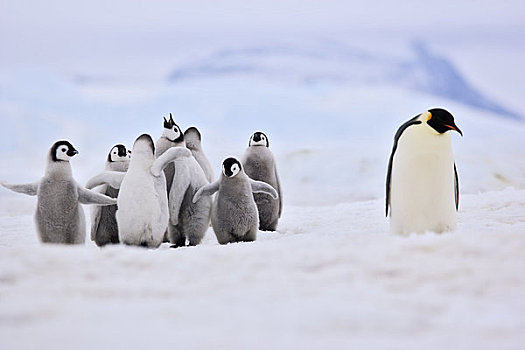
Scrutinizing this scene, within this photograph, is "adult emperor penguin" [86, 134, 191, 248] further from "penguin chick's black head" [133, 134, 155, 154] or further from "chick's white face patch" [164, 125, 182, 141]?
"chick's white face patch" [164, 125, 182, 141]

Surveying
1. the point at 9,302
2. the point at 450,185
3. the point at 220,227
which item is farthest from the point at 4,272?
the point at 450,185

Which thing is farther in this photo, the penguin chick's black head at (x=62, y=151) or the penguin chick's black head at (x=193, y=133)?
the penguin chick's black head at (x=193, y=133)

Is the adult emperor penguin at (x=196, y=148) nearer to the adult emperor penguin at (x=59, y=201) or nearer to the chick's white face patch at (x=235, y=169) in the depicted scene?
the chick's white face patch at (x=235, y=169)

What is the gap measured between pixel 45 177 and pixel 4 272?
1.22 metres

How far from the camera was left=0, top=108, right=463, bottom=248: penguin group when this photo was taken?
2664mm

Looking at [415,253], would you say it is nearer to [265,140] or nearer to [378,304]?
[378,304]

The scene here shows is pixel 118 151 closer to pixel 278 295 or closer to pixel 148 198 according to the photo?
pixel 148 198

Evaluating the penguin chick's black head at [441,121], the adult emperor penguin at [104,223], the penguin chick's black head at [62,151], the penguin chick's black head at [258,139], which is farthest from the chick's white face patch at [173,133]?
the penguin chick's black head at [441,121]

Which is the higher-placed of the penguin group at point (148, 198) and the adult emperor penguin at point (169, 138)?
the adult emperor penguin at point (169, 138)

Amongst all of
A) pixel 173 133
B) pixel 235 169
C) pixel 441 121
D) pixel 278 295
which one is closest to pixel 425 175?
pixel 441 121

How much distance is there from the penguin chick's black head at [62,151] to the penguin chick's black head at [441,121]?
155 cm

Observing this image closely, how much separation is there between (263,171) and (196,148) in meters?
0.42

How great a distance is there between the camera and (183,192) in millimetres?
3332

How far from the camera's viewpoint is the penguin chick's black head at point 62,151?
292 centimetres
